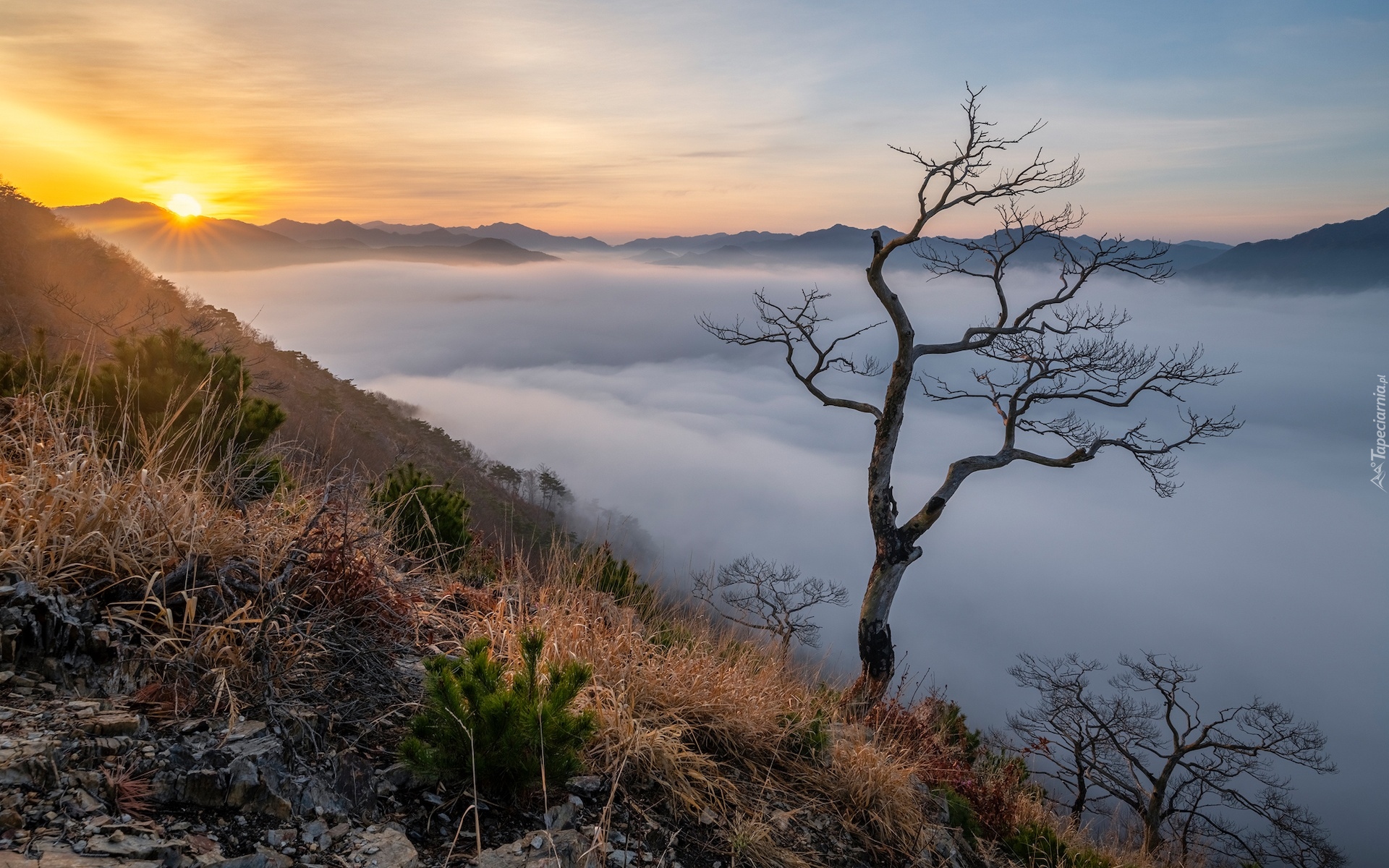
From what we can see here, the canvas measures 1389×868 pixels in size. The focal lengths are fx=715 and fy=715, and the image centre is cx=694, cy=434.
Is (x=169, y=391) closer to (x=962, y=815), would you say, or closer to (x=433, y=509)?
(x=433, y=509)

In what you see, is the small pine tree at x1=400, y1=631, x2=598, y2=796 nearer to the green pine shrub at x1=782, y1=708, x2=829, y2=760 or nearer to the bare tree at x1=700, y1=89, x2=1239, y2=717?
the green pine shrub at x1=782, y1=708, x2=829, y2=760

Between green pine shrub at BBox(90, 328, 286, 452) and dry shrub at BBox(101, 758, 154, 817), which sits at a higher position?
green pine shrub at BBox(90, 328, 286, 452)

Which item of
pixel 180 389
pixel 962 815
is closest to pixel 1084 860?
pixel 962 815

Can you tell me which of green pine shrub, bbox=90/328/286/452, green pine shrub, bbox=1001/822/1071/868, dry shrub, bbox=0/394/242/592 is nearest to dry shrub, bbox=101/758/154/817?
dry shrub, bbox=0/394/242/592

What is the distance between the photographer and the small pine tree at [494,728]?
8.50ft

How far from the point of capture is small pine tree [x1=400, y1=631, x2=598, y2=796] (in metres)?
2.59

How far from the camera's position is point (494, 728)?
261 cm

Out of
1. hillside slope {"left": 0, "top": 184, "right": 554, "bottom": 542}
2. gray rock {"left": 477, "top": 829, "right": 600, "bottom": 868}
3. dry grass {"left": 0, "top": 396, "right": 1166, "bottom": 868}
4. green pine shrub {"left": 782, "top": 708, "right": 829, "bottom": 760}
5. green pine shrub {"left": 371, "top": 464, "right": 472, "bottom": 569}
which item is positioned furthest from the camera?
hillside slope {"left": 0, "top": 184, "right": 554, "bottom": 542}

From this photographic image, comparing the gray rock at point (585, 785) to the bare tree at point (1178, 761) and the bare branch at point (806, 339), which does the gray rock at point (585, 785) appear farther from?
the bare tree at point (1178, 761)

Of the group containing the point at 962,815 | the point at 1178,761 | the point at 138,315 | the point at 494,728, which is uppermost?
the point at 138,315

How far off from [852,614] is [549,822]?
13423 centimetres

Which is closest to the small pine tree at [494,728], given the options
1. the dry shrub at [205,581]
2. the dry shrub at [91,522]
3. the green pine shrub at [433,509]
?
the dry shrub at [205,581]

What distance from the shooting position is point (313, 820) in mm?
2373

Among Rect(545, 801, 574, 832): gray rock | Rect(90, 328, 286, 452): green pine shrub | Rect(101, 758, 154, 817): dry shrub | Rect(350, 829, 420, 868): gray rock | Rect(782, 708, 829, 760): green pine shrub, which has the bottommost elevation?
Rect(782, 708, 829, 760): green pine shrub
